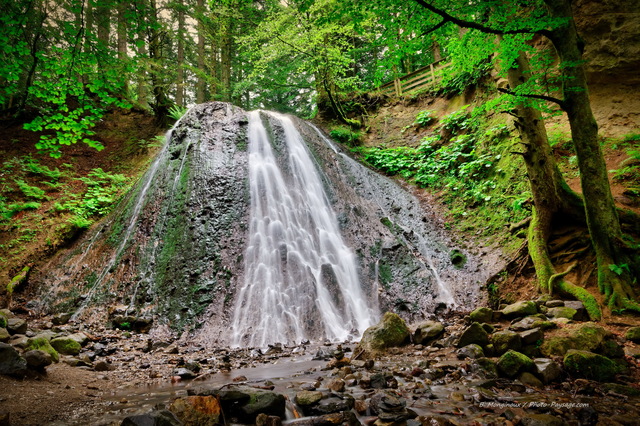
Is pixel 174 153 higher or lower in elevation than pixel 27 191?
higher

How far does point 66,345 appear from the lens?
4.20m

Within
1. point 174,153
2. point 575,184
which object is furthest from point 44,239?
point 575,184

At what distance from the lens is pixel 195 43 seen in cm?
1841

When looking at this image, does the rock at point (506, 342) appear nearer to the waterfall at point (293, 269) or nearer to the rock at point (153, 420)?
the waterfall at point (293, 269)

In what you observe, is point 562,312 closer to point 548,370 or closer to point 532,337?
point 532,337

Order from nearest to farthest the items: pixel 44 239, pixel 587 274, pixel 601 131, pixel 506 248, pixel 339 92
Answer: pixel 587 274 → pixel 506 248 → pixel 601 131 → pixel 44 239 → pixel 339 92

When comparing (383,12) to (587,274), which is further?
(587,274)

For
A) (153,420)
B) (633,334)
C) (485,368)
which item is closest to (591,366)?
(485,368)

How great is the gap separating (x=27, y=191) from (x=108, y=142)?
4.27 meters

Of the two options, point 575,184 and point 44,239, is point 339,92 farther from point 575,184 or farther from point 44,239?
point 44,239

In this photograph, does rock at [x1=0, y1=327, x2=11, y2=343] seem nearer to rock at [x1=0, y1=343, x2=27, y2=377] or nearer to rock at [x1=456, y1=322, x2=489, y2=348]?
rock at [x1=0, y1=343, x2=27, y2=377]

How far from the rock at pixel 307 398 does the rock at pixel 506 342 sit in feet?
7.63

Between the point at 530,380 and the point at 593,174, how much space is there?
10.6ft

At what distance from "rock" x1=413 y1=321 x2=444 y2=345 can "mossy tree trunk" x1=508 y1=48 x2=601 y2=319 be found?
2160 mm
